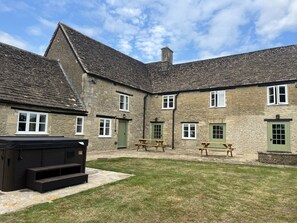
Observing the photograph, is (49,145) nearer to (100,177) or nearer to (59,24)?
(100,177)

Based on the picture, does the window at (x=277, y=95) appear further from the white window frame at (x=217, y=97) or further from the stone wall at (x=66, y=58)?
the stone wall at (x=66, y=58)

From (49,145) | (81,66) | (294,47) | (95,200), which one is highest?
(294,47)

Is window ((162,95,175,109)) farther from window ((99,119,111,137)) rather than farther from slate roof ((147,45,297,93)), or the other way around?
window ((99,119,111,137))

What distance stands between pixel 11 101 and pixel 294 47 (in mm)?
21999

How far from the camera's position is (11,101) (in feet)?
40.6

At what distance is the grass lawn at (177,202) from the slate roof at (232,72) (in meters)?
12.0

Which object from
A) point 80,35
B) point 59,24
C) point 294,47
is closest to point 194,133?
point 294,47

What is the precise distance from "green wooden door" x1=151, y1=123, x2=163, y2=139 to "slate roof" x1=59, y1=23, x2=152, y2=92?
12.1 ft

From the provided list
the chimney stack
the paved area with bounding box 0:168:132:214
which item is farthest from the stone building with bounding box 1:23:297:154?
the paved area with bounding box 0:168:132:214

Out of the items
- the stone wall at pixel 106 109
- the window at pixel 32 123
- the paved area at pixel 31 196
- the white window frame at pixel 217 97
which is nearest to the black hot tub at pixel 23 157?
the paved area at pixel 31 196

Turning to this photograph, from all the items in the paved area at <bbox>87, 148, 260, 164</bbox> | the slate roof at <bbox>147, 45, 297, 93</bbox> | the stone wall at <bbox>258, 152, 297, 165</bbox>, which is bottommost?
the paved area at <bbox>87, 148, 260, 164</bbox>

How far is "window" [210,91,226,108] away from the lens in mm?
20031

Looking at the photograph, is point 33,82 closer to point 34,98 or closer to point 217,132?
point 34,98

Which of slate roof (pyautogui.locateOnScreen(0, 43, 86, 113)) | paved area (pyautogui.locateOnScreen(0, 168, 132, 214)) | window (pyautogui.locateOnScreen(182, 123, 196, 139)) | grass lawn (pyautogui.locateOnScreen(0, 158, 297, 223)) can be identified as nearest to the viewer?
grass lawn (pyautogui.locateOnScreen(0, 158, 297, 223))
